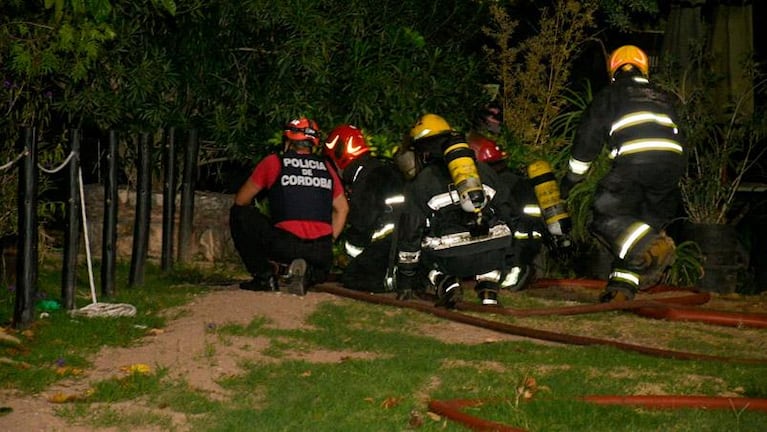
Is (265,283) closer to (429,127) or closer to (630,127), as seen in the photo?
(429,127)

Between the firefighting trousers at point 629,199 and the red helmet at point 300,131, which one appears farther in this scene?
the red helmet at point 300,131

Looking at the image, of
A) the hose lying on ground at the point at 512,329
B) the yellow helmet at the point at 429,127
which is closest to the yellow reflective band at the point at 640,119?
the yellow helmet at the point at 429,127

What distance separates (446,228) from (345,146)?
1.45m

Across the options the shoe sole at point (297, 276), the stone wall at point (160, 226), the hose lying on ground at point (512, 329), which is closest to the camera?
the hose lying on ground at point (512, 329)

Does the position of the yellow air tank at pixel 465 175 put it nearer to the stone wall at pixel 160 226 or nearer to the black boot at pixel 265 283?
the black boot at pixel 265 283

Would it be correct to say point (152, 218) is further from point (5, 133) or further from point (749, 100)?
point (749, 100)

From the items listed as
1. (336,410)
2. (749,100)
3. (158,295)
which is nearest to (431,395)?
(336,410)

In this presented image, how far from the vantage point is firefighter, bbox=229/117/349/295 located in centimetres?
1097

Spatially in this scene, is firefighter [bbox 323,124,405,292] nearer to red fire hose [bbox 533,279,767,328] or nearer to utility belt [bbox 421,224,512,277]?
utility belt [bbox 421,224,512,277]

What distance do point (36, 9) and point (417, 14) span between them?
4.30 m

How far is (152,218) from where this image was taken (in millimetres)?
13445

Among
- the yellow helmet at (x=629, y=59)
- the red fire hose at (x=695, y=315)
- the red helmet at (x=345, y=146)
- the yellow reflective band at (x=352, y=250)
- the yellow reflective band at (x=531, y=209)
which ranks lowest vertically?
the red fire hose at (x=695, y=315)

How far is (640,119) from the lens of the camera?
10.7 m

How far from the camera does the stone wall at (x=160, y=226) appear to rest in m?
13.4
